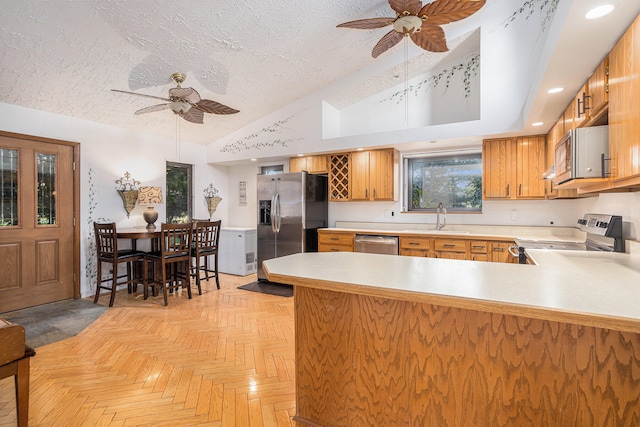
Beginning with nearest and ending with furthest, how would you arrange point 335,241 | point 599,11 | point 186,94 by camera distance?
point 599,11 → point 186,94 → point 335,241

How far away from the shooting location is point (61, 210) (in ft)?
13.4

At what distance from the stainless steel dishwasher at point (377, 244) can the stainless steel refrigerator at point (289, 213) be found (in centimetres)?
82

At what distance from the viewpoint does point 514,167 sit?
384 centimetres

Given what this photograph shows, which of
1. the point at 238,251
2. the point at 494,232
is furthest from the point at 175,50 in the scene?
the point at 494,232

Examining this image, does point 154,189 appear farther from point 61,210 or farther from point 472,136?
point 472,136

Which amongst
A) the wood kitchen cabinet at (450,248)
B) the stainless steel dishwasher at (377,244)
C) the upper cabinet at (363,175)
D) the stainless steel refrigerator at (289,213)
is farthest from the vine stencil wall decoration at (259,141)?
the wood kitchen cabinet at (450,248)

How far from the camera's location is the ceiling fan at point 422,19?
2205 mm

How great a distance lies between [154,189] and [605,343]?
5368 millimetres

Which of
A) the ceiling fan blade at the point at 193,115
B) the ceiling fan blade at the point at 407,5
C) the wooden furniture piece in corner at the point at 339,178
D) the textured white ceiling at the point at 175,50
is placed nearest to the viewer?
the ceiling fan blade at the point at 407,5

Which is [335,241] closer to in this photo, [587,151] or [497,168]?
[497,168]

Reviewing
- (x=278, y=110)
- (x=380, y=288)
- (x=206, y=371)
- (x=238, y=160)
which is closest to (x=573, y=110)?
(x=380, y=288)

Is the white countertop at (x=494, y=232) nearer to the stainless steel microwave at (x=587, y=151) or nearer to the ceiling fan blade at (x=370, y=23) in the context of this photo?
the stainless steel microwave at (x=587, y=151)

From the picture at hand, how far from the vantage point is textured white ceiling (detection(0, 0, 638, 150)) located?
2.64 m

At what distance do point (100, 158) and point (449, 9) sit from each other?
4635 millimetres
